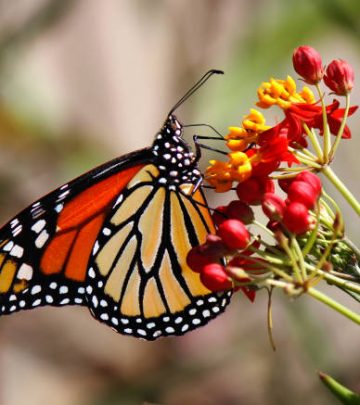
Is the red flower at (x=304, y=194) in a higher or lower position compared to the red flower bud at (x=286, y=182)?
lower

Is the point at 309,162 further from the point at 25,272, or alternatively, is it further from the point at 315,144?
the point at 25,272

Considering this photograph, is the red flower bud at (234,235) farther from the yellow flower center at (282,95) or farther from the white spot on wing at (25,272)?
the white spot on wing at (25,272)

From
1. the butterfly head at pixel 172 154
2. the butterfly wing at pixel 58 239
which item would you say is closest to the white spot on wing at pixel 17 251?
the butterfly wing at pixel 58 239

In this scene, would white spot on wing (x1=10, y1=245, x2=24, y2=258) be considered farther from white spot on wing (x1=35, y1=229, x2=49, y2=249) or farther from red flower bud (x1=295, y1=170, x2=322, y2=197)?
red flower bud (x1=295, y1=170, x2=322, y2=197)

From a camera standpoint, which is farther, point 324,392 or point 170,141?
point 324,392

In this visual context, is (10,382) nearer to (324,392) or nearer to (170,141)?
(324,392)

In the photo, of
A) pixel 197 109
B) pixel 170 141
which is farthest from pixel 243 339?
pixel 170 141

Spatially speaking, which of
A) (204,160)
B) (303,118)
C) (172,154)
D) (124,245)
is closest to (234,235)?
(303,118)
